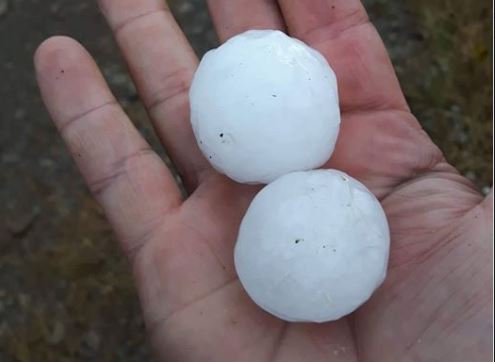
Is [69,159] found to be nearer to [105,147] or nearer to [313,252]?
[105,147]

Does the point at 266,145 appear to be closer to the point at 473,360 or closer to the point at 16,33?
the point at 473,360

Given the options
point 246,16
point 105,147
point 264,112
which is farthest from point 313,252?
point 246,16

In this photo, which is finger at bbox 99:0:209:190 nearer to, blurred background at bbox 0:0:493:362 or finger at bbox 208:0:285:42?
finger at bbox 208:0:285:42

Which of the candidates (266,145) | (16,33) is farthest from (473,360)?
(16,33)

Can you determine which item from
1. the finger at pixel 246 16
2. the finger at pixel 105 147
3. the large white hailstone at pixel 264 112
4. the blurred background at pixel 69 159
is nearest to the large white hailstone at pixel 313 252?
the large white hailstone at pixel 264 112

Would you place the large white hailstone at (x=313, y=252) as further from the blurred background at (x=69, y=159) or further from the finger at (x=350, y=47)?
the blurred background at (x=69, y=159)
